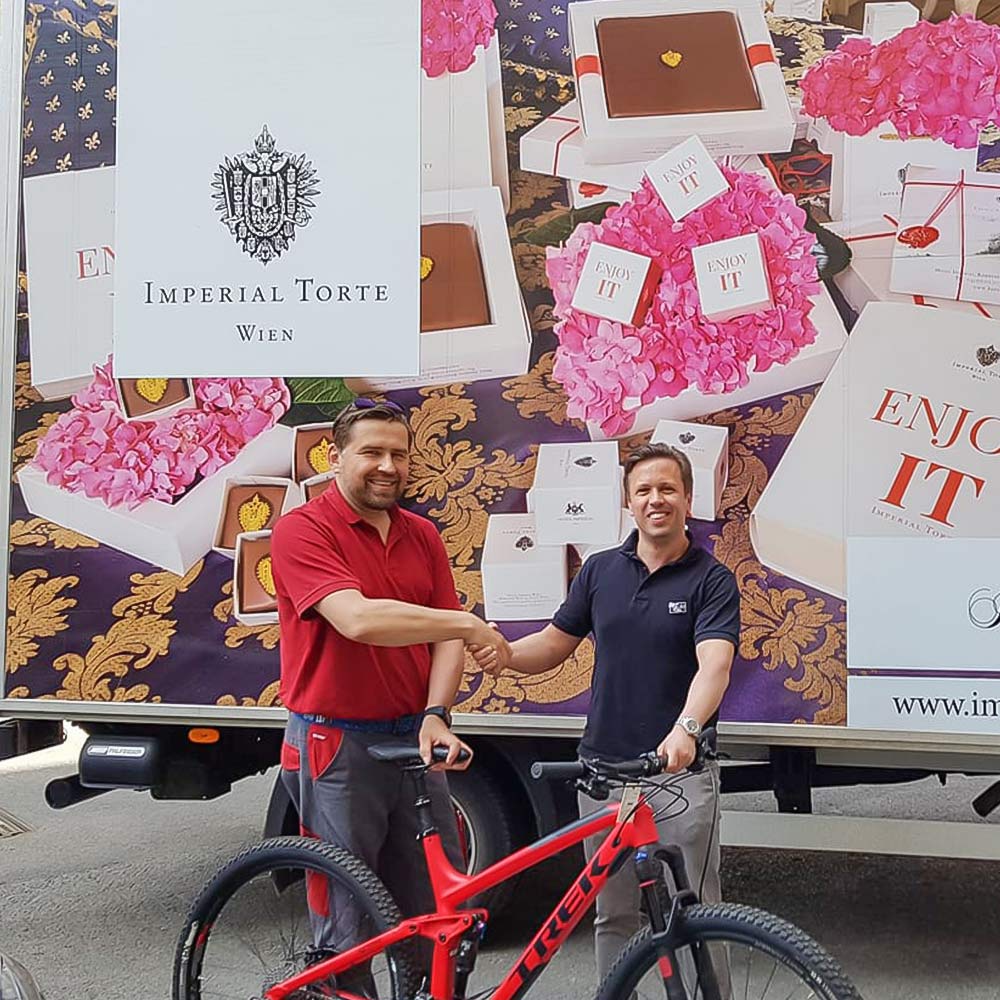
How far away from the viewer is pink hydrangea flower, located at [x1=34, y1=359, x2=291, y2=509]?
4.40 meters

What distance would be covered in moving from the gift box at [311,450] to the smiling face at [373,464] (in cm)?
108

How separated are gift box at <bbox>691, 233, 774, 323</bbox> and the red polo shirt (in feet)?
4.81

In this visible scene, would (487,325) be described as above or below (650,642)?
above

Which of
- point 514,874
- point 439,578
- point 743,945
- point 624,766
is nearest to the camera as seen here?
point 743,945

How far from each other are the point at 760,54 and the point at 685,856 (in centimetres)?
257

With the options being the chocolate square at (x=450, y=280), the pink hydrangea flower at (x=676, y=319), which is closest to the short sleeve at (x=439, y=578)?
the pink hydrangea flower at (x=676, y=319)

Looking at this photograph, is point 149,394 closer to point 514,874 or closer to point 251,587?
point 251,587

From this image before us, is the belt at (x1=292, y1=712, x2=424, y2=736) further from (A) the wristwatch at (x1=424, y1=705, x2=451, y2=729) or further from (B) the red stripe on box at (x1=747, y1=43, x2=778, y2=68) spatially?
(B) the red stripe on box at (x1=747, y1=43, x2=778, y2=68)

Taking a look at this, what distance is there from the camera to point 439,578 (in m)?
3.47

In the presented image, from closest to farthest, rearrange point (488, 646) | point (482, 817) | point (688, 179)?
point (488, 646) < point (688, 179) < point (482, 817)

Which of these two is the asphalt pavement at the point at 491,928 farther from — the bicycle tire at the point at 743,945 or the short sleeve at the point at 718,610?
the short sleeve at the point at 718,610

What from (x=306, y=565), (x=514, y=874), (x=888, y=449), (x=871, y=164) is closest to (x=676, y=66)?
(x=871, y=164)

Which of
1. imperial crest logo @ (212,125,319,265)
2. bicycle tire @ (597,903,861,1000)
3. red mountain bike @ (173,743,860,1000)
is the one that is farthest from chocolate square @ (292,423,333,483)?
bicycle tire @ (597,903,861,1000)

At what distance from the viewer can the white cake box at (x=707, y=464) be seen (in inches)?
164
